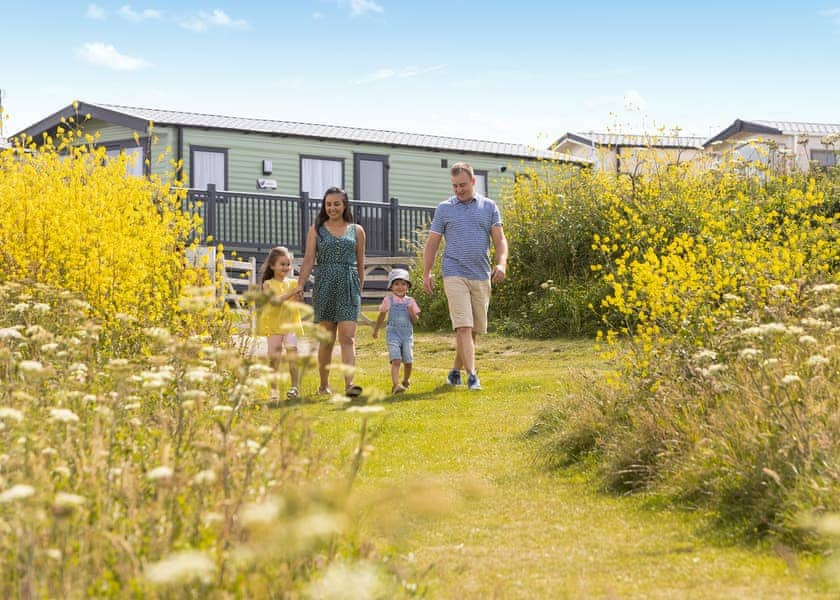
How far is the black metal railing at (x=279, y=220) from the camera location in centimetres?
2188

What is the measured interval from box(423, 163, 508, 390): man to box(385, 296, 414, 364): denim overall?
1.29ft

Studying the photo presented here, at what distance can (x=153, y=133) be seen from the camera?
74.7 feet

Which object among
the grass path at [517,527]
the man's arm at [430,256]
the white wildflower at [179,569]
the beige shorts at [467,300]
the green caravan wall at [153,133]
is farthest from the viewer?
the green caravan wall at [153,133]

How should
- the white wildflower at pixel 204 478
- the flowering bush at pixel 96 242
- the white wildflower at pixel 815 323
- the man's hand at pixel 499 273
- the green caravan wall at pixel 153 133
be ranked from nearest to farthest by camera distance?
1. the white wildflower at pixel 204 478
2. the white wildflower at pixel 815 323
3. the flowering bush at pixel 96 242
4. the man's hand at pixel 499 273
5. the green caravan wall at pixel 153 133

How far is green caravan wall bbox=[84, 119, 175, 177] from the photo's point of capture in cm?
2323

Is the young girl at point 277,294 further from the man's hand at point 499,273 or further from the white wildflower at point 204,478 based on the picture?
the white wildflower at point 204,478

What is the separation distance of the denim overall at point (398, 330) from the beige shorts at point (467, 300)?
1.52 ft

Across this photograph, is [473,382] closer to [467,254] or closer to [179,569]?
[467,254]

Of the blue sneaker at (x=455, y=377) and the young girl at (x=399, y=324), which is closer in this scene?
the young girl at (x=399, y=324)

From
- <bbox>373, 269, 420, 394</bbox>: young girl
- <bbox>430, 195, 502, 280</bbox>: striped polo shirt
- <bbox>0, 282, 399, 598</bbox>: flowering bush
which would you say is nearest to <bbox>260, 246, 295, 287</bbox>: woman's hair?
<bbox>373, 269, 420, 394</bbox>: young girl

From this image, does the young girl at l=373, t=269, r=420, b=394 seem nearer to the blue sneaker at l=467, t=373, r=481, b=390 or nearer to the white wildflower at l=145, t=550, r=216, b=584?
the blue sneaker at l=467, t=373, r=481, b=390

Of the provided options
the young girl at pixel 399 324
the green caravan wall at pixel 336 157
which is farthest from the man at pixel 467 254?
the green caravan wall at pixel 336 157

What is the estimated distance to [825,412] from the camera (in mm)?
4398

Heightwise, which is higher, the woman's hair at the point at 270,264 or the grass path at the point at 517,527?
the woman's hair at the point at 270,264
